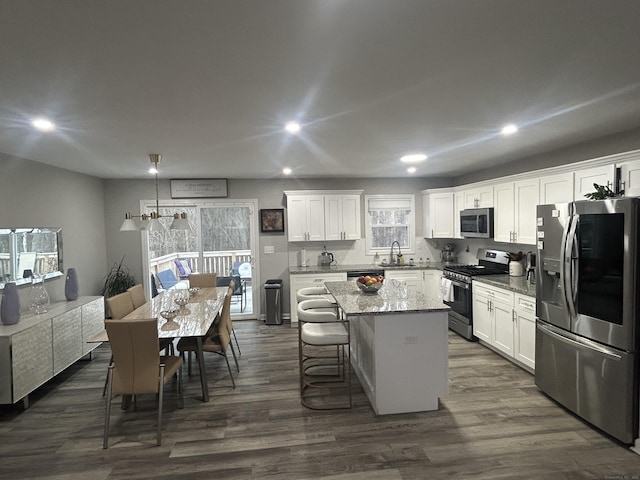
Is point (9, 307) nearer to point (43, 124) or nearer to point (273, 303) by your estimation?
point (43, 124)

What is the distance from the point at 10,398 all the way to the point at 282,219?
13.4ft

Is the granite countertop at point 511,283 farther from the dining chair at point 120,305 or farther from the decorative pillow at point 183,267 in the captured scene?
the decorative pillow at point 183,267

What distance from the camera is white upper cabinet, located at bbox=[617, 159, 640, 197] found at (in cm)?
278

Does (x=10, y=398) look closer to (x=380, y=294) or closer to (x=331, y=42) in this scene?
(x=380, y=294)

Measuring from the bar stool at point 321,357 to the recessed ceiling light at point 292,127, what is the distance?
163 cm

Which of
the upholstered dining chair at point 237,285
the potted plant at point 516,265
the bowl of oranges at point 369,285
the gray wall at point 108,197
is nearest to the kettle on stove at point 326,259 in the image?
the gray wall at point 108,197

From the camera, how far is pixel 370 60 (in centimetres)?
177

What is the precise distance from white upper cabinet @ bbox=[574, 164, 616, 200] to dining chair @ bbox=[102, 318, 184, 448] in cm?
393

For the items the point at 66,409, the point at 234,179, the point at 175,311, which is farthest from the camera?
the point at 234,179

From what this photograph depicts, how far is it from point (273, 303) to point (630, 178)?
4.69m

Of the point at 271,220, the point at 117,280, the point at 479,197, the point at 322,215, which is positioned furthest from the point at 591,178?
the point at 117,280

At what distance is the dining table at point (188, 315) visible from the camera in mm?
2973

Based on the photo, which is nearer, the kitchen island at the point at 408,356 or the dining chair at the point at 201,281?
the kitchen island at the point at 408,356

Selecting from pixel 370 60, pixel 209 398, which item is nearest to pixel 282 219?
pixel 209 398
